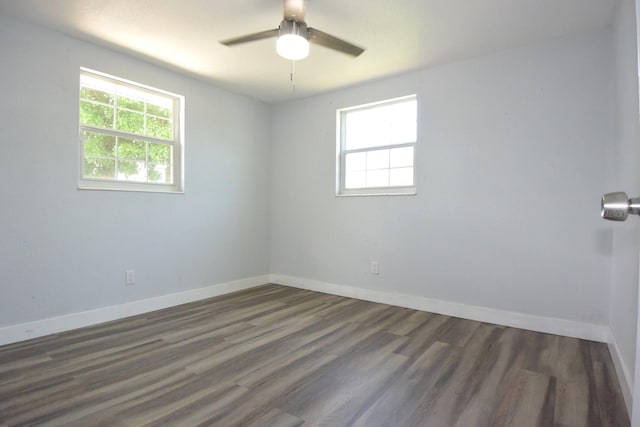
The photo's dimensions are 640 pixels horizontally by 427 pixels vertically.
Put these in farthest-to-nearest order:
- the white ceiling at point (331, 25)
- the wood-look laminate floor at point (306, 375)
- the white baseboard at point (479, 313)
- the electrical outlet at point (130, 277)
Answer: the electrical outlet at point (130, 277)
the white baseboard at point (479, 313)
the white ceiling at point (331, 25)
the wood-look laminate floor at point (306, 375)

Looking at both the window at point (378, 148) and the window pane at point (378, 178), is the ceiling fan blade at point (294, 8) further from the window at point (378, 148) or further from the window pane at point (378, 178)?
the window pane at point (378, 178)

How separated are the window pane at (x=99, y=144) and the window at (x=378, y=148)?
236 cm

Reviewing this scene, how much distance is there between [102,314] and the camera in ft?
9.68

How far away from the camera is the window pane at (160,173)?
3.40 m

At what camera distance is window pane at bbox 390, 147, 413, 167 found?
3.58 m

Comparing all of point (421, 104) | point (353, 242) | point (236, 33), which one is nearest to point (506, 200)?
point (421, 104)

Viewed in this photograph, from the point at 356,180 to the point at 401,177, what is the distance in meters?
0.58

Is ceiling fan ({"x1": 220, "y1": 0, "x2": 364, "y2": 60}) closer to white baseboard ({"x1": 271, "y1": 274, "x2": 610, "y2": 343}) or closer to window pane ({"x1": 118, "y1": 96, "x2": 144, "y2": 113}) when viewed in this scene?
window pane ({"x1": 118, "y1": 96, "x2": 144, "y2": 113})

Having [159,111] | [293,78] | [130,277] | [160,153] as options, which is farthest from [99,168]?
[293,78]

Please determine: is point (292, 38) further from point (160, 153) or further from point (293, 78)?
Answer: point (160, 153)

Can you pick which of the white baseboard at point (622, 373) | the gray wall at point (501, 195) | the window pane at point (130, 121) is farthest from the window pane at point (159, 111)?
the white baseboard at point (622, 373)

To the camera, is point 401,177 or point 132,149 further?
point 401,177

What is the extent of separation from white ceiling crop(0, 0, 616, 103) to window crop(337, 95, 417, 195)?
0.53m

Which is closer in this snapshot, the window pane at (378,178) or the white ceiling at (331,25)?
the white ceiling at (331,25)
